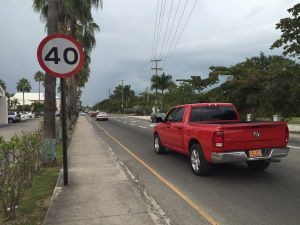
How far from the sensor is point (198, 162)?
10422 mm

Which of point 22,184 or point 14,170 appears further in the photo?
point 22,184

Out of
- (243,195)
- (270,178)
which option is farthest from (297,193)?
(270,178)

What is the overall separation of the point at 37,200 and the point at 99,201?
1.15m

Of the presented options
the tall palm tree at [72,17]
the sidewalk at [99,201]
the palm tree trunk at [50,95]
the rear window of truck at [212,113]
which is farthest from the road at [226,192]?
the tall palm tree at [72,17]

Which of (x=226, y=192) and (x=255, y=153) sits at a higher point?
(x=255, y=153)

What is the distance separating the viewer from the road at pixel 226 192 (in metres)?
6.70

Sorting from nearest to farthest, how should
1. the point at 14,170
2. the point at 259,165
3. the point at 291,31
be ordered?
1. the point at 14,170
2. the point at 259,165
3. the point at 291,31

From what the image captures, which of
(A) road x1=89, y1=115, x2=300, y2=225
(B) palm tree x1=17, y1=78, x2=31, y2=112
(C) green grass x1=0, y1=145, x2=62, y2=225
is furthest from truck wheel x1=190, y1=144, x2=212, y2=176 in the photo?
(B) palm tree x1=17, y1=78, x2=31, y2=112

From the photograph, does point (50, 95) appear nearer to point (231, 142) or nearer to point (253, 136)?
point (231, 142)

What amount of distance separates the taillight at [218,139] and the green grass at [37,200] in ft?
11.5

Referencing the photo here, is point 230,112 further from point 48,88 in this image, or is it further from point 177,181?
point 48,88

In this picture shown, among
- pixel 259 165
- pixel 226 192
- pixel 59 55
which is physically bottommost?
pixel 226 192

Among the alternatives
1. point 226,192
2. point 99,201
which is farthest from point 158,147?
point 99,201

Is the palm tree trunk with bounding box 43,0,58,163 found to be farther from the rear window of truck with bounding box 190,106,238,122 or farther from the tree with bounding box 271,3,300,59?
the tree with bounding box 271,3,300,59
